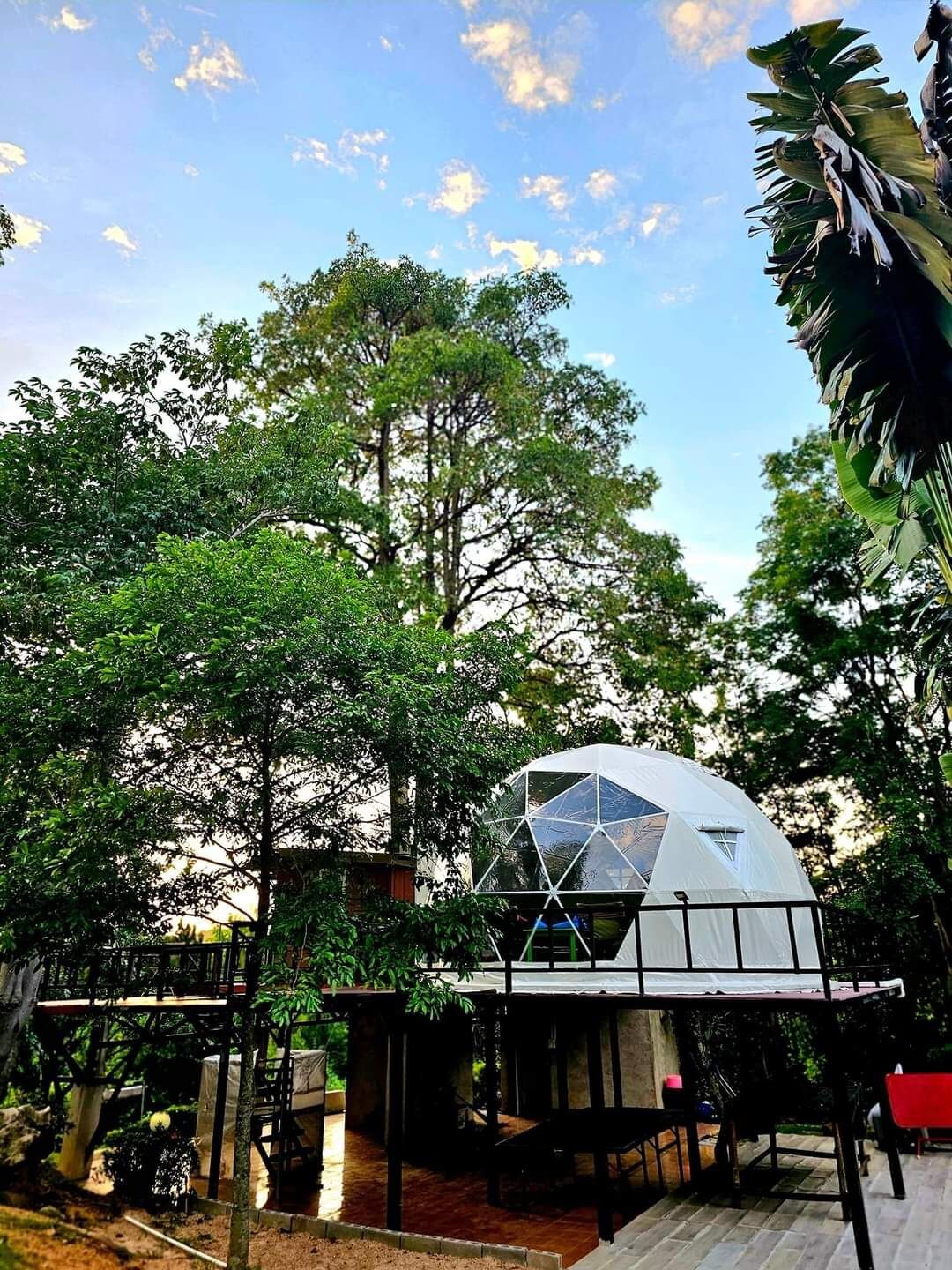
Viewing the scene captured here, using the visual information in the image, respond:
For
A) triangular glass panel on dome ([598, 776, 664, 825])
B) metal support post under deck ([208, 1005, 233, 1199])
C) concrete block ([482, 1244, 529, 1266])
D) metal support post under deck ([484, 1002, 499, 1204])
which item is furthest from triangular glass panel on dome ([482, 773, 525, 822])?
concrete block ([482, 1244, 529, 1266])

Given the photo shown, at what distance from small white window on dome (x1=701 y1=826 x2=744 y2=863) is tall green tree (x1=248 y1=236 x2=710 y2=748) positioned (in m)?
4.46

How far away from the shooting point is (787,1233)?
22.4ft

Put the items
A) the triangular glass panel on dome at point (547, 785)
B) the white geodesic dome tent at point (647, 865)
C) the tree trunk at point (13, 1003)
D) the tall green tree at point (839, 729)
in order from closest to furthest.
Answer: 1. the white geodesic dome tent at point (647, 865)
2. the tree trunk at point (13, 1003)
3. the triangular glass panel on dome at point (547, 785)
4. the tall green tree at point (839, 729)

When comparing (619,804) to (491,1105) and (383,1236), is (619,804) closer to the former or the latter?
(491,1105)

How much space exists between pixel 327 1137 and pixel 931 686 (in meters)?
11.0

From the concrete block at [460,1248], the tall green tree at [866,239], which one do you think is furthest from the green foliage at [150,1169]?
the tall green tree at [866,239]

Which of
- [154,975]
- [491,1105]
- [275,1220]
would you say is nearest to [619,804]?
[491,1105]

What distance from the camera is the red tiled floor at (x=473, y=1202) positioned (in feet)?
23.3

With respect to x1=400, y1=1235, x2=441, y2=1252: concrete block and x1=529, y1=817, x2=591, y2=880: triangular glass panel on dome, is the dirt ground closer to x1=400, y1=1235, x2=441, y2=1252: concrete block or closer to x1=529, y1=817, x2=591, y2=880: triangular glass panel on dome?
x1=400, y1=1235, x2=441, y2=1252: concrete block

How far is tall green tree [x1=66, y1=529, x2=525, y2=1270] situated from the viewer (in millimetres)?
6297

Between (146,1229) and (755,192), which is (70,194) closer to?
(755,192)

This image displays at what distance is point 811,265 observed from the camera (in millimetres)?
4930

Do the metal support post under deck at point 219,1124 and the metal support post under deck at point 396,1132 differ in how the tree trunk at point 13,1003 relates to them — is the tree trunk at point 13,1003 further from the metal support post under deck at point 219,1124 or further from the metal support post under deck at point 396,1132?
the metal support post under deck at point 396,1132

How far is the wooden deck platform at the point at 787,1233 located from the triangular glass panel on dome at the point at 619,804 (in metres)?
4.24
